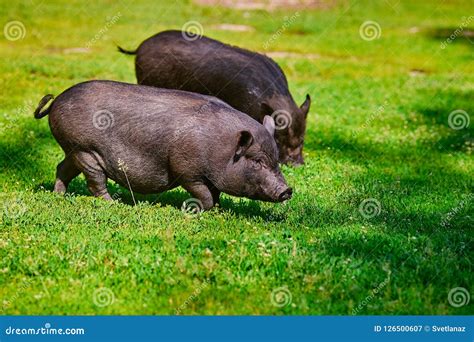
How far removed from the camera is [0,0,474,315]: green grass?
5832 mm

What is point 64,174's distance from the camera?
8305mm

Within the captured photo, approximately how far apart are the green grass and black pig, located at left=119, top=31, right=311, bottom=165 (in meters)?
0.64

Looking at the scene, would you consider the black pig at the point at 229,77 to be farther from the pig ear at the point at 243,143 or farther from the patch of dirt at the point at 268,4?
the patch of dirt at the point at 268,4

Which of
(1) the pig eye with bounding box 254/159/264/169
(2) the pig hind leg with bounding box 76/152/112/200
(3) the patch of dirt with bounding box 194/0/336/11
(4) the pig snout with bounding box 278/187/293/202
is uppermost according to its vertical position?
(1) the pig eye with bounding box 254/159/264/169

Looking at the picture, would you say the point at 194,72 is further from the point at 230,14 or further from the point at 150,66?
the point at 230,14

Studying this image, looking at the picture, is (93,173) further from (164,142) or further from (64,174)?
(164,142)

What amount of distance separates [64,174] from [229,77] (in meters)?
3.05

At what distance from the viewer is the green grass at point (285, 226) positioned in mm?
5832

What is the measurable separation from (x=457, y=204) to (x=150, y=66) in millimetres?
4817

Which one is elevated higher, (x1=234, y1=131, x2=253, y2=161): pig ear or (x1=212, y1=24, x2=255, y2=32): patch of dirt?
(x1=234, y1=131, x2=253, y2=161): pig ear

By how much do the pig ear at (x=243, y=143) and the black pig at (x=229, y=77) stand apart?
261 centimetres

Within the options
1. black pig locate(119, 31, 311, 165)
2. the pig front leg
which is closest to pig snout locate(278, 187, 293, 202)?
the pig front leg

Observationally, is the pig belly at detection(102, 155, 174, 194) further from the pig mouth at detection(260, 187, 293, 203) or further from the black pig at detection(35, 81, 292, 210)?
the pig mouth at detection(260, 187, 293, 203)

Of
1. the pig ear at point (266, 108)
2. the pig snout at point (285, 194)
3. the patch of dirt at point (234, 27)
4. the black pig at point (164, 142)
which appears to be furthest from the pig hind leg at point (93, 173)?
the patch of dirt at point (234, 27)
